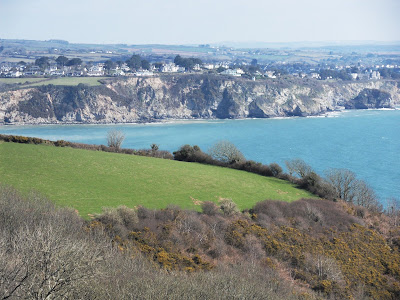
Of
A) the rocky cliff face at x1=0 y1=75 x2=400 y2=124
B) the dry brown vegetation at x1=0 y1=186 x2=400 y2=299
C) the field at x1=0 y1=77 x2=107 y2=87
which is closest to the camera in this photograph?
the dry brown vegetation at x1=0 y1=186 x2=400 y2=299

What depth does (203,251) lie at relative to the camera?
50.4 ft

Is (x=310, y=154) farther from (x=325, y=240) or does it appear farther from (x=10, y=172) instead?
(x=10, y=172)

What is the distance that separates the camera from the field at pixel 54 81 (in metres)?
85.0

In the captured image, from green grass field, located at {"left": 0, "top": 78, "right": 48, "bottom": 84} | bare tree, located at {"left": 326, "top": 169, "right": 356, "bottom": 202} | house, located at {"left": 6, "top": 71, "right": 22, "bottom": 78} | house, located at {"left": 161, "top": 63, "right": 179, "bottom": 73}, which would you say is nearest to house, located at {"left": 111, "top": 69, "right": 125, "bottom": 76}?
house, located at {"left": 161, "top": 63, "right": 179, "bottom": 73}

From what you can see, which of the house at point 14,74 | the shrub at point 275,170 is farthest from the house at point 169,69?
the shrub at point 275,170

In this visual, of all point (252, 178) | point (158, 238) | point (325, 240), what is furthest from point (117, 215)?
point (252, 178)

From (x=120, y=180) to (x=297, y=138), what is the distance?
148 ft

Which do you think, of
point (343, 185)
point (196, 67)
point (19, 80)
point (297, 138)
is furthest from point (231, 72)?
point (343, 185)

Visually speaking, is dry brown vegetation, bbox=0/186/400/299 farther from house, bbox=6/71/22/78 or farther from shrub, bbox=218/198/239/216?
house, bbox=6/71/22/78

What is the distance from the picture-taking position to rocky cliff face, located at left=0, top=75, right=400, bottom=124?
250ft

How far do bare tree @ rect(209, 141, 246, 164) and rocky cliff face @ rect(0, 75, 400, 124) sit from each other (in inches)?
1993

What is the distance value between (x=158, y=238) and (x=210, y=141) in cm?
4421

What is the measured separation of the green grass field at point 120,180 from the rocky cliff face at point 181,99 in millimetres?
51941

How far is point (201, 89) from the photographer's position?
9169 cm
